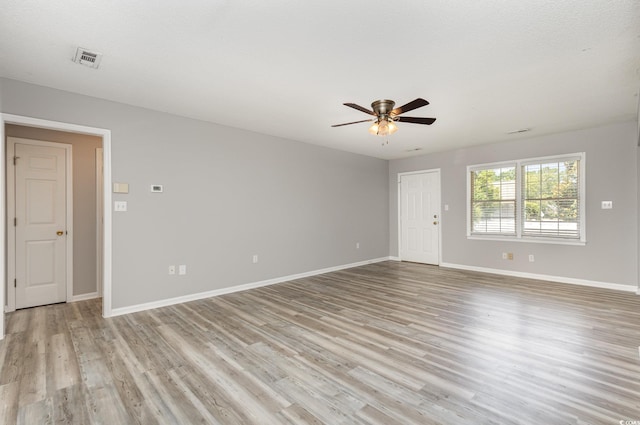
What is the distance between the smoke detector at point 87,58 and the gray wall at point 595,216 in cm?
612

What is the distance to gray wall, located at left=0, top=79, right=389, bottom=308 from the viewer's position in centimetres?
364

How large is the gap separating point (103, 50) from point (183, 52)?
2.12ft

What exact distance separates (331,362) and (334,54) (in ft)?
8.40

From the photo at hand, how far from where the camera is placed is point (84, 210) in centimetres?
430

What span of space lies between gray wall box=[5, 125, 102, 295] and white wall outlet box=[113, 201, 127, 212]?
1.10 m

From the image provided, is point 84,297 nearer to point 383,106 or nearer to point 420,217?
point 383,106

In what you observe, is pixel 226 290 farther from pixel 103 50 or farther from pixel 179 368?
pixel 103 50

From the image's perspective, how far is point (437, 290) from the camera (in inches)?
183

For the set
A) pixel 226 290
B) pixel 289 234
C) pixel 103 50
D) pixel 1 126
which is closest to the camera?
pixel 103 50

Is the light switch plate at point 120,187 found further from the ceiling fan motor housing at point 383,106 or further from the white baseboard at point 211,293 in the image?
the ceiling fan motor housing at point 383,106

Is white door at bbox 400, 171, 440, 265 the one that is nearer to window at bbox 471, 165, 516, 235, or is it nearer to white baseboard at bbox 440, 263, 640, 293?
white baseboard at bbox 440, 263, 640, 293

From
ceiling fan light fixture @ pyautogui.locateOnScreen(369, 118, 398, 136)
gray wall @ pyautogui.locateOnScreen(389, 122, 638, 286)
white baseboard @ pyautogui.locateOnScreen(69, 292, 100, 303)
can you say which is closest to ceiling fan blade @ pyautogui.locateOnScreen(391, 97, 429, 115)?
ceiling fan light fixture @ pyautogui.locateOnScreen(369, 118, 398, 136)

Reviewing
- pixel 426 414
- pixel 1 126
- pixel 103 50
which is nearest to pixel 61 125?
pixel 1 126

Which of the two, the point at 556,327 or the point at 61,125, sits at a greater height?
the point at 61,125
